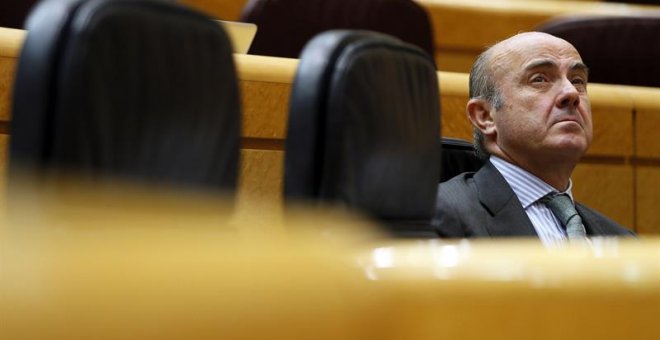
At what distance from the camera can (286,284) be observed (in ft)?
0.48

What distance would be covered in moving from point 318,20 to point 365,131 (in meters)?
0.44

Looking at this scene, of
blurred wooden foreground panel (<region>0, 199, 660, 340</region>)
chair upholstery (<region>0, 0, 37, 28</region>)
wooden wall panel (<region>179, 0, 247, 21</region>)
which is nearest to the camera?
blurred wooden foreground panel (<region>0, 199, 660, 340</region>)

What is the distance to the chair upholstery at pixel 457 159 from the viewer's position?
0.61 m

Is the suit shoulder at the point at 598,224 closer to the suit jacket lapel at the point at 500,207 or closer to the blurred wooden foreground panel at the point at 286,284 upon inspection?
the suit jacket lapel at the point at 500,207

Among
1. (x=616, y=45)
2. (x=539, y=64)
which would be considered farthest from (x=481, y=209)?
(x=616, y=45)

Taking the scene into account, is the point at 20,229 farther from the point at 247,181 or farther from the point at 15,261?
the point at 247,181

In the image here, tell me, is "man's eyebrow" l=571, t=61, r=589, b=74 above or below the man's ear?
above

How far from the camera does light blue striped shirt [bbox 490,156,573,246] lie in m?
0.58

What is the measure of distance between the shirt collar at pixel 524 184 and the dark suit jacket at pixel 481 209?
0.9 inches

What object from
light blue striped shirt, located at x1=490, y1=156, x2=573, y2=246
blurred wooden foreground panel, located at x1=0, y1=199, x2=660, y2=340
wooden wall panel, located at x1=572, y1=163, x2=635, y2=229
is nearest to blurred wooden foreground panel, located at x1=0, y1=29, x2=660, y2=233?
wooden wall panel, located at x1=572, y1=163, x2=635, y2=229

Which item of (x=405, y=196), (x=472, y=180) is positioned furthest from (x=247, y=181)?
(x=405, y=196)

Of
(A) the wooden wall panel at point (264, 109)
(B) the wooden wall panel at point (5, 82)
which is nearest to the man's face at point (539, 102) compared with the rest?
(A) the wooden wall panel at point (264, 109)

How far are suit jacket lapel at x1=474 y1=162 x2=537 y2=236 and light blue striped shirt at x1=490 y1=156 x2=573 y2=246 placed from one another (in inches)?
0.6

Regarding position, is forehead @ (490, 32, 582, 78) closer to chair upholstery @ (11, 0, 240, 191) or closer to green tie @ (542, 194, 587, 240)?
green tie @ (542, 194, 587, 240)
